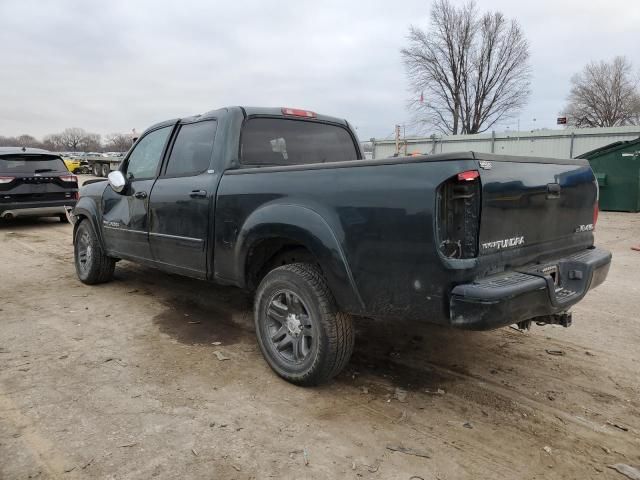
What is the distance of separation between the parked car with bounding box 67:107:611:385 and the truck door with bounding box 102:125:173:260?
0.11 m

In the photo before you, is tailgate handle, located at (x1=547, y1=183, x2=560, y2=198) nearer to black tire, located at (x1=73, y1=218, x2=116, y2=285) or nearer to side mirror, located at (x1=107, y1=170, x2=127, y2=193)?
side mirror, located at (x1=107, y1=170, x2=127, y2=193)

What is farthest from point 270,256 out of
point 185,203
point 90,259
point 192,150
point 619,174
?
point 619,174

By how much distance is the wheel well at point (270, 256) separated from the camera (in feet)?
11.2

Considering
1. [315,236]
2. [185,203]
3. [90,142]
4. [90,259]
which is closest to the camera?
[315,236]

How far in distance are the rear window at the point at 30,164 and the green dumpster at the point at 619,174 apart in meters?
14.0

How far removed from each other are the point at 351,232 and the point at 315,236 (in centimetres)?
27

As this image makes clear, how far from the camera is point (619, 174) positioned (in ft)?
45.1

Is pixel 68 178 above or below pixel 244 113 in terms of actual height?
below

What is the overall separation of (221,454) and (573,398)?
2271 millimetres

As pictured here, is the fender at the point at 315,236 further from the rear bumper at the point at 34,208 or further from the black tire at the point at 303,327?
the rear bumper at the point at 34,208

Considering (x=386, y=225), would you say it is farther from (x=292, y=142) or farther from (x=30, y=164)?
(x=30, y=164)

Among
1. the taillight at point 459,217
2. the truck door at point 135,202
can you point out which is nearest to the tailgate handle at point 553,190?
the taillight at point 459,217

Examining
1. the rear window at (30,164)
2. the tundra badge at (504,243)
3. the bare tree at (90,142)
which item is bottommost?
the tundra badge at (504,243)

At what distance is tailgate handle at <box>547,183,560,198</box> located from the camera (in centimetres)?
300
